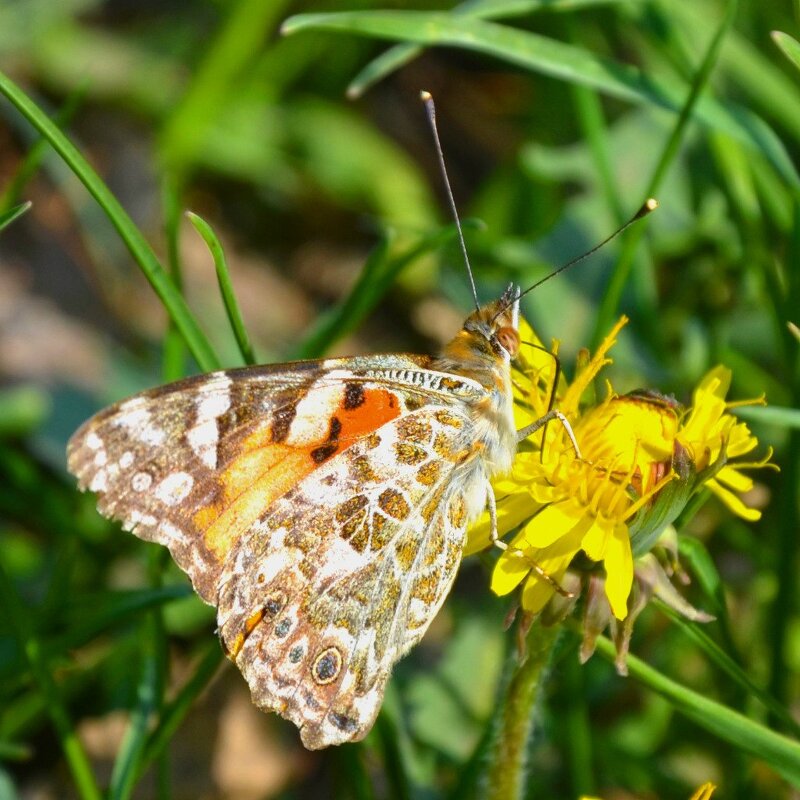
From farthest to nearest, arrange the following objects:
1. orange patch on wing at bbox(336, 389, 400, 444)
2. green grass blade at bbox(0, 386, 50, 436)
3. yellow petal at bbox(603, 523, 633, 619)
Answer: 1. green grass blade at bbox(0, 386, 50, 436)
2. orange patch on wing at bbox(336, 389, 400, 444)
3. yellow petal at bbox(603, 523, 633, 619)

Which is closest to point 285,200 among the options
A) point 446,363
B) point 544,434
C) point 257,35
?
point 257,35

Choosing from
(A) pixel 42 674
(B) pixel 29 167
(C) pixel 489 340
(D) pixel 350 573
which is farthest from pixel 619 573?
(B) pixel 29 167

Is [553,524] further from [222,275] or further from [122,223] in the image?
[122,223]

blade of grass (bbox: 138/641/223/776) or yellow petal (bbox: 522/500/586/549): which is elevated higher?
yellow petal (bbox: 522/500/586/549)

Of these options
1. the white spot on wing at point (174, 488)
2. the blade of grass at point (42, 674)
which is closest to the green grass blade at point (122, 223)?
the white spot on wing at point (174, 488)

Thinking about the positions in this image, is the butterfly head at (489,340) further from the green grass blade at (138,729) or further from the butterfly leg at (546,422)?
the green grass blade at (138,729)

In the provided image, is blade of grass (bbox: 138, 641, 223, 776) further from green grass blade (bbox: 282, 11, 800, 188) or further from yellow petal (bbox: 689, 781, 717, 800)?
green grass blade (bbox: 282, 11, 800, 188)

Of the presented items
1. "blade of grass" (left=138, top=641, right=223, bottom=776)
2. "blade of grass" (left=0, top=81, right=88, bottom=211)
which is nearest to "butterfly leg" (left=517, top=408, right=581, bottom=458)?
"blade of grass" (left=138, top=641, right=223, bottom=776)

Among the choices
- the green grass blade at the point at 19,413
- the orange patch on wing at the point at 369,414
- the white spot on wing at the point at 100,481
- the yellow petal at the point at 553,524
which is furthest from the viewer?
the green grass blade at the point at 19,413
